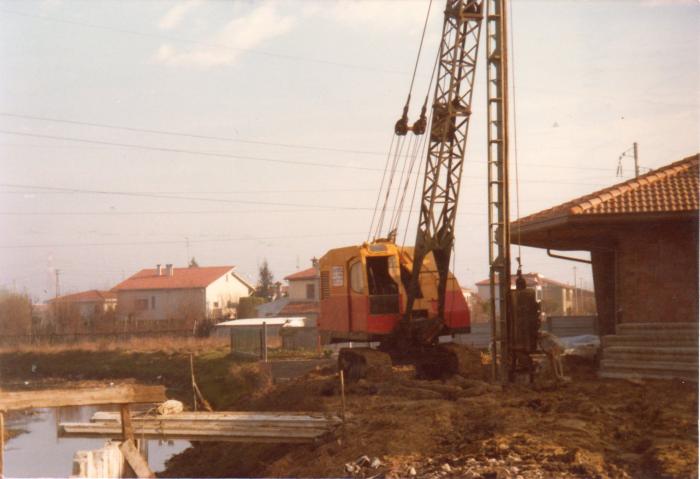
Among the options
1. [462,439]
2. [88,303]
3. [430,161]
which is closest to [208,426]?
[462,439]

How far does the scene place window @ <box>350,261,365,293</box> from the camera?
18.6 metres

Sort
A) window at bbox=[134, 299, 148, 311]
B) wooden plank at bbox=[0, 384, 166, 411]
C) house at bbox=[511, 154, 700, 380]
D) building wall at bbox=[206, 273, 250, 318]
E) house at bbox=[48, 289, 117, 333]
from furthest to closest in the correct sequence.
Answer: building wall at bbox=[206, 273, 250, 318] → window at bbox=[134, 299, 148, 311] → house at bbox=[48, 289, 117, 333] → house at bbox=[511, 154, 700, 380] → wooden plank at bbox=[0, 384, 166, 411]

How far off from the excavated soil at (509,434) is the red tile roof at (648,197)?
3.59m

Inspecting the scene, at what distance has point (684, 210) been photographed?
651 inches

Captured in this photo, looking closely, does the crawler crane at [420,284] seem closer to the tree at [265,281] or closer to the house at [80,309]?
the house at [80,309]

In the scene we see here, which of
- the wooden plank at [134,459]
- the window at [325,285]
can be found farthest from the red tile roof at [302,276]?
the wooden plank at [134,459]

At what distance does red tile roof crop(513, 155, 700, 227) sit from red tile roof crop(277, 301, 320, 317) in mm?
39145

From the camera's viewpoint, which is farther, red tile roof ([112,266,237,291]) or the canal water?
red tile roof ([112,266,237,291])

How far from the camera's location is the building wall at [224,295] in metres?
59.6

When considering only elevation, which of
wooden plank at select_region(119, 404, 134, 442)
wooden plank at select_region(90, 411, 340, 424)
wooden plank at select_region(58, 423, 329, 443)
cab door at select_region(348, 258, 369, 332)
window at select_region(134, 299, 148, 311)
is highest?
window at select_region(134, 299, 148, 311)

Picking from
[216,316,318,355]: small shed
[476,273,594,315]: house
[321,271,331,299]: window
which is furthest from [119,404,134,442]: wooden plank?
[476,273,594,315]: house

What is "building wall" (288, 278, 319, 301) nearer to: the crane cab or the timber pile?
the crane cab

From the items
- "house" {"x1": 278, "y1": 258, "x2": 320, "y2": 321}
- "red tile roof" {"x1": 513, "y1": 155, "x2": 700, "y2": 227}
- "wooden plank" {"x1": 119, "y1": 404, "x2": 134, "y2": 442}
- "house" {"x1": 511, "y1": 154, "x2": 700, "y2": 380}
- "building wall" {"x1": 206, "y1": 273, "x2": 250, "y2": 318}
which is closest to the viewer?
"wooden plank" {"x1": 119, "y1": 404, "x2": 134, "y2": 442}

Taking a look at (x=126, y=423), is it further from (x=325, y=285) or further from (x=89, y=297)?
(x=89, y=297)
